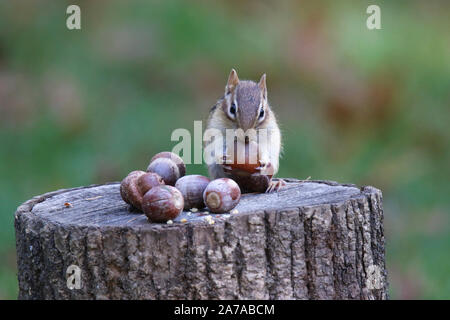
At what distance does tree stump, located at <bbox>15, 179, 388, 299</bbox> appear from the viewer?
278 centimetres

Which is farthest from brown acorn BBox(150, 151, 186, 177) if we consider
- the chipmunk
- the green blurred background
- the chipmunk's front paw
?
the green blurred background

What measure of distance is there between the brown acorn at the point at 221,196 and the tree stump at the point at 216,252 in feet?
0.25

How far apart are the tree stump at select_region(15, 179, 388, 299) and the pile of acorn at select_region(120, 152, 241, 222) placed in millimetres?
68

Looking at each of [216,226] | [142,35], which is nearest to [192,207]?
[216,226]

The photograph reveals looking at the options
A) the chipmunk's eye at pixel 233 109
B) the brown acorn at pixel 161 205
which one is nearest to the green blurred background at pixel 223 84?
the chipmunk's eye at pixel 233 109

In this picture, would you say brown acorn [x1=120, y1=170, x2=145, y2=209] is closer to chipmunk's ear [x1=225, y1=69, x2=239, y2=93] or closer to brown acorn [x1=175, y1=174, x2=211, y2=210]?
brown acorn [x1=175, y1=174, x2=211, y2=210]

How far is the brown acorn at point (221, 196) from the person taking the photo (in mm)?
2992

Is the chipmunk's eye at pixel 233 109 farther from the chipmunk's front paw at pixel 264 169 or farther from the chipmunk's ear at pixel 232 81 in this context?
the chipmunk's front paw at pixel 264 169

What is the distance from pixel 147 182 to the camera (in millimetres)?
3189

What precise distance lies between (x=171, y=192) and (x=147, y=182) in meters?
0.28

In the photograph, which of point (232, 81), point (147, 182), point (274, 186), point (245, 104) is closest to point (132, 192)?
point (147, 182)

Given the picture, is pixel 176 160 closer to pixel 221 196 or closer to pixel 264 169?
pixel 264 169

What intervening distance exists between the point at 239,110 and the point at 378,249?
3.52ft
